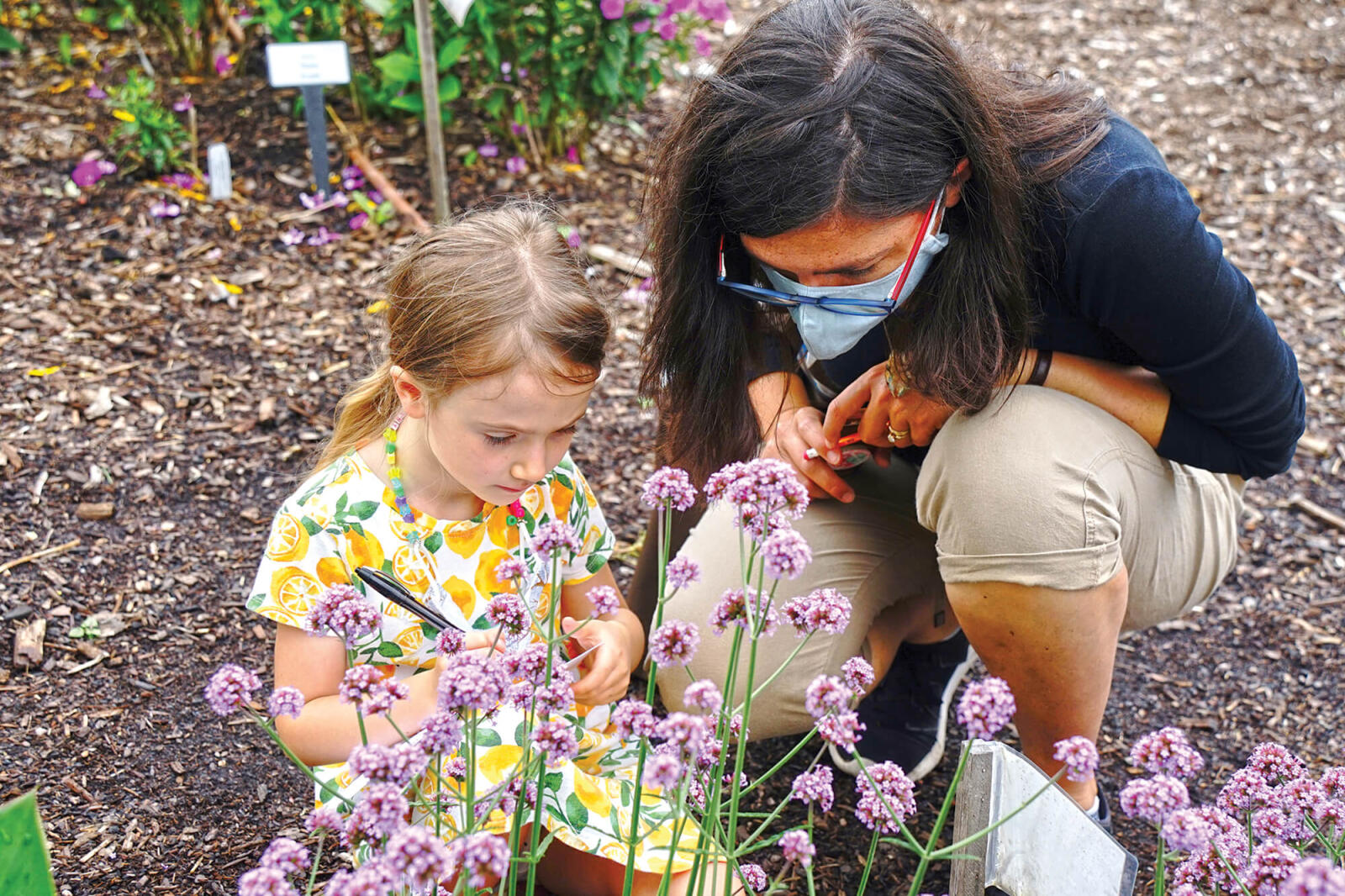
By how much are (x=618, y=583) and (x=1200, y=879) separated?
1.45 meters

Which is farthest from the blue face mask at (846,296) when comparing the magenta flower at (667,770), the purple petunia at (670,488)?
the magenta flower at (667,770)

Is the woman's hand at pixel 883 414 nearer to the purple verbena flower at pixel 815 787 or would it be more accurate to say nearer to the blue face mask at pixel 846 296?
the blue face mask at pixel 846 296

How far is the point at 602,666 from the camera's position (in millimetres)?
1502

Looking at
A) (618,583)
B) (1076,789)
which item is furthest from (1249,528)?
(618,583)

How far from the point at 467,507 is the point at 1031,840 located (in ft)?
2.70

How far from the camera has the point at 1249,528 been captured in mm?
2758

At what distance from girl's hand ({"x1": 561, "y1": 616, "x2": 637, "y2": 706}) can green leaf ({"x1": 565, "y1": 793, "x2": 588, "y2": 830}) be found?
0.39 ft

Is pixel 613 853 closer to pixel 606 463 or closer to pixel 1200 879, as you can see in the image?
pixel 1200 879

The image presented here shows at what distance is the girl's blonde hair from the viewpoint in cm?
150

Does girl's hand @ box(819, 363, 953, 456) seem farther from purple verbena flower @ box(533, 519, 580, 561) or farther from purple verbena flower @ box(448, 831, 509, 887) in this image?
purple verbena flower @ box(448, 831, 509, 887)

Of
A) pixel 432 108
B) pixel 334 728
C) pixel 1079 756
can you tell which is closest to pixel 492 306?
pixel 334 728

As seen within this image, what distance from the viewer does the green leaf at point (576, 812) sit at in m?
1.55

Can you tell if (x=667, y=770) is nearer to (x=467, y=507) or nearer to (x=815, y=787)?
(x=815, y=787)

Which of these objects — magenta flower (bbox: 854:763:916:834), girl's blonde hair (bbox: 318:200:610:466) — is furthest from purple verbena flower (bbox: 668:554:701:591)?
girl's blonde hair (bbox: 318:200:610:466)
